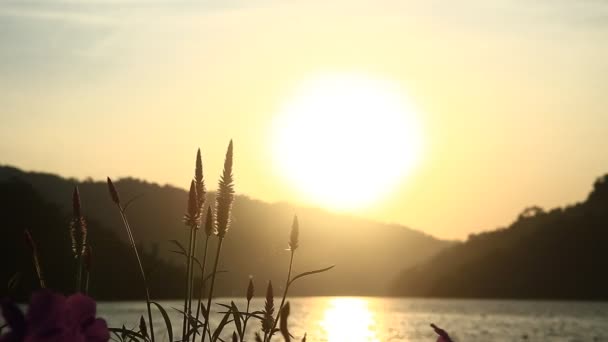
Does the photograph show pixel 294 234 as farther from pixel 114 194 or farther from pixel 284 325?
pixel 284 325

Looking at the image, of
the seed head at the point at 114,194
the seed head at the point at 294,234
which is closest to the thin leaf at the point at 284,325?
the seed head at the point at 294,234

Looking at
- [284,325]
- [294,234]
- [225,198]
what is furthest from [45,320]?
[294,234]

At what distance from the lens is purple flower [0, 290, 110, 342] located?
72.2 inches

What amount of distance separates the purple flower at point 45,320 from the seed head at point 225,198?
4.71 feet

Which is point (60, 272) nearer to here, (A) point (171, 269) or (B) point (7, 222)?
(B) point (7, 222)

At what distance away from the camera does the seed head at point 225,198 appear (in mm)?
3480

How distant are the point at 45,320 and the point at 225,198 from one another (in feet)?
5.62

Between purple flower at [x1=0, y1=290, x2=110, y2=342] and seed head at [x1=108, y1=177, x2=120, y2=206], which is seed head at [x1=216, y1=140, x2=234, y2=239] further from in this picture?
purple flower at [x1=0, y1=290, x2=110, y2=342]

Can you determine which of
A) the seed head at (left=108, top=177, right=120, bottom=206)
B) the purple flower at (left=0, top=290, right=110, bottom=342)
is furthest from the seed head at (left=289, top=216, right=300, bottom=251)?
the purple flower at (left=0, top=290, right=110, bottom=342)

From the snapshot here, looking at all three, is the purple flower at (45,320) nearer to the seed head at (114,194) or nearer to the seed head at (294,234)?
the seed head at (114,194)

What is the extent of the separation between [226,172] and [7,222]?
468 ft

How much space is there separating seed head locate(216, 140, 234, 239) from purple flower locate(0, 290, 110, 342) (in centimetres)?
144

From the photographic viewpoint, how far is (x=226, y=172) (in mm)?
3631

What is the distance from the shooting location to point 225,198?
3.55 meters
